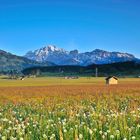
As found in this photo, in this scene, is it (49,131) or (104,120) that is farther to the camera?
(104,120)

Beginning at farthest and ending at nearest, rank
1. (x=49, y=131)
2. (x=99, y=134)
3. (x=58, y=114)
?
(x=58, y=114), (x=49, y=131), (x=99, y=134)

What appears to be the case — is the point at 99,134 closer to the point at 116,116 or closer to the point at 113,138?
the point at 113,138

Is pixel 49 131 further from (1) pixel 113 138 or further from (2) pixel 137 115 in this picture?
(2) pixel 137 115

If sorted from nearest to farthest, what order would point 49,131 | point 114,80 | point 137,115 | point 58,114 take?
point 49,131 < point 137,115 < point 58,114 < point 114,80

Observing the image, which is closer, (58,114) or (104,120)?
(104,120)

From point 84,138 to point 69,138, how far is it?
0.50m

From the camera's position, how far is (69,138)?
10656 millimetres

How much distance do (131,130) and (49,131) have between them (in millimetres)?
2386

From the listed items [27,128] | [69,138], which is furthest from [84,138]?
[27,128]

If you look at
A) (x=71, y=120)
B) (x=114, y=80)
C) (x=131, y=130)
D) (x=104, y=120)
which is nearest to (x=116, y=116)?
(x=104, y=120)

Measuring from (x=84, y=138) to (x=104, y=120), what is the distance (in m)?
2.92

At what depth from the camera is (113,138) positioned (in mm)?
10719

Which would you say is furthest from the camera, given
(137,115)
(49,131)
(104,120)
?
(137,115)

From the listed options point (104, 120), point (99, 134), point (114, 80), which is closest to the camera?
point (99, 134)
